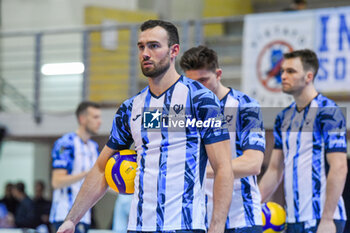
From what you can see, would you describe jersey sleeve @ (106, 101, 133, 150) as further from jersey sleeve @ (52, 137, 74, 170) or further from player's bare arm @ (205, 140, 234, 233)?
jersey sleeve @ (52, 137, 74, 170)

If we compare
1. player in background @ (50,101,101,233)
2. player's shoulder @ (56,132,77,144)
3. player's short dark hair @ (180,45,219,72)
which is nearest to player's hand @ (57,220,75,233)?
player's short dark hair @ (180,45,219,72)

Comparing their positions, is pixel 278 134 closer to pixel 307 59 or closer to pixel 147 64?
pixel 307 59

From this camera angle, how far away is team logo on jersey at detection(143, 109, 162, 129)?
3.82m

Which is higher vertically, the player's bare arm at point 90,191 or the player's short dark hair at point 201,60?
the player's short dark hair at point 201,60

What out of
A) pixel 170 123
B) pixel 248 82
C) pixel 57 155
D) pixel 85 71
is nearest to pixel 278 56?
pixel 248 82

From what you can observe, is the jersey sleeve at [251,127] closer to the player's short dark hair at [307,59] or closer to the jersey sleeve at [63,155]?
the player's short dark hair at [307,59]

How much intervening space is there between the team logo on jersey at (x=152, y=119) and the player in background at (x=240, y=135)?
33.6 inches

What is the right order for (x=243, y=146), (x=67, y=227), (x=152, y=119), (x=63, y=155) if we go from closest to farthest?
(x=152, y=119)
(x=67, y=227)
(x=243, y=146)
(x=63, y=155)

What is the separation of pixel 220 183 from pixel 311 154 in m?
1.80

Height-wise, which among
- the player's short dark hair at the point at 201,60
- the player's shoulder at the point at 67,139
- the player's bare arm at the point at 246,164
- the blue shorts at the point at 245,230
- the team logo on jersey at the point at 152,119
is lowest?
the blue shorts at the point at 245,230

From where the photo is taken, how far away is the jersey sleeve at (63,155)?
725 cm

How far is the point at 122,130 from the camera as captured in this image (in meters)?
4.03

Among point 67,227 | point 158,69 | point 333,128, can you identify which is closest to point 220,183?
point 158,69

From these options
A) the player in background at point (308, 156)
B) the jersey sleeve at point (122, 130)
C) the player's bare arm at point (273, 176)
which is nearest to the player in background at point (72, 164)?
the player's bare arm at point (273, 176)
